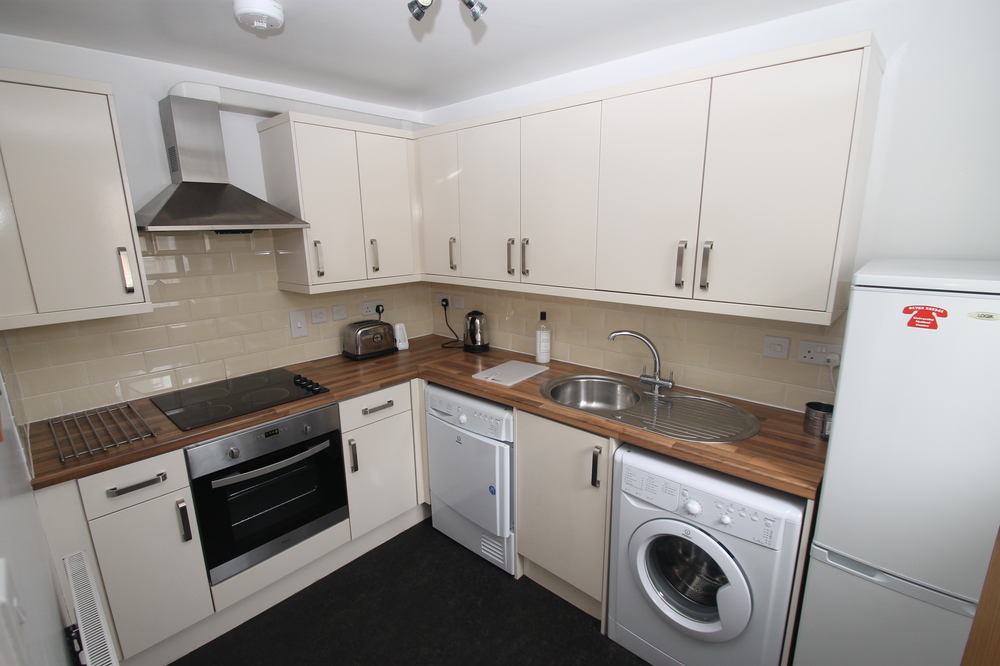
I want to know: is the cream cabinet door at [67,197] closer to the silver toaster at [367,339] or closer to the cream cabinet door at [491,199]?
the silver toaster at [367,339]

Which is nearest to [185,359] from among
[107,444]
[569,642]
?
[107,444]

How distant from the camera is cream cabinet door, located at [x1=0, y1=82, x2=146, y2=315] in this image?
1442 millimetres

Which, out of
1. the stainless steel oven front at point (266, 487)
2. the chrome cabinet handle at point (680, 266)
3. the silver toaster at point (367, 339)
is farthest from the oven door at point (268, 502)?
the chrome cabinet handle at point (680, 266)

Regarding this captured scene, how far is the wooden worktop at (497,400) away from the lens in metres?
1.36

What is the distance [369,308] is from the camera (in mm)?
2783

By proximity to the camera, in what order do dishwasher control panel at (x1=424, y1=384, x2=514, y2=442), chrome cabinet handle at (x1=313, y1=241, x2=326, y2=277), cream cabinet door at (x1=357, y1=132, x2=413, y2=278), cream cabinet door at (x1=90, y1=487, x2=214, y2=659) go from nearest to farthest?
cream cabinet door at (x1=90, y1=487, x2=214, y2=659) → dishwasher control panel at (x1=424, y1=384, x2=514, y2=442) → chrome cabinet handle at (x1=313, y1=241, x2=326, y2=277) → cream cabinet door at (x1=357, y1=132, x2=413, y2=278)

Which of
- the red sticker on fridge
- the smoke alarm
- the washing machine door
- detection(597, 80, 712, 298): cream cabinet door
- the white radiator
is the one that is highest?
the smoke alarm

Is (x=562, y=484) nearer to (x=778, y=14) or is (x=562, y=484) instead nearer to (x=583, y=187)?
(x=583, y=187)

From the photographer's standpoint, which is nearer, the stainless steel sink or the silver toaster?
the stainless steel sink

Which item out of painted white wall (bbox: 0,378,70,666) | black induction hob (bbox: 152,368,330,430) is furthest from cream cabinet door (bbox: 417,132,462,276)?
painted white wall (bbox: 0,378,70,666)

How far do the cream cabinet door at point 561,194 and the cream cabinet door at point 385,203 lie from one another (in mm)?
792

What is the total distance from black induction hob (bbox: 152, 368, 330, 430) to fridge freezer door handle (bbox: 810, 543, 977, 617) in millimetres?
1958

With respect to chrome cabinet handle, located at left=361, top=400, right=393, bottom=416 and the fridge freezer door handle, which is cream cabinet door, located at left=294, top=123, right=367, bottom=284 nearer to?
chrome cabinet handle, located at left=361, top=400, right=393, bottom=416

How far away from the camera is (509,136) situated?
2.07 meters
